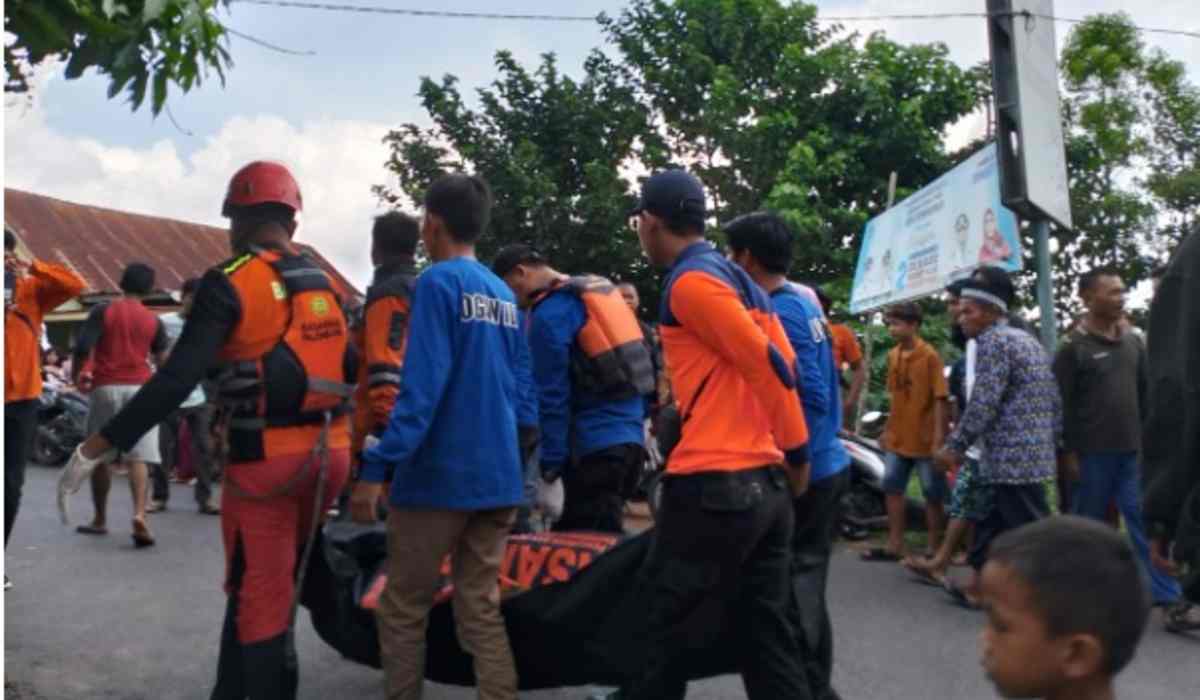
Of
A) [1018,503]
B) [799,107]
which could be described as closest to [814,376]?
[1018,503]

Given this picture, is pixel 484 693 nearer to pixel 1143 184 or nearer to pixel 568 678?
pixel 568 678

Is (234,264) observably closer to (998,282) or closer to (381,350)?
(381,350)

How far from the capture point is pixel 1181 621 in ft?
23.2

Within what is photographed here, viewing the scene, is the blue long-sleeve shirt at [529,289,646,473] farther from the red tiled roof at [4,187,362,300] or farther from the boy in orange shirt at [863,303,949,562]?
the red tiled roof at [4,187,362,300]

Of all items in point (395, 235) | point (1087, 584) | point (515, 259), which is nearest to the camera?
point (1087, 584)

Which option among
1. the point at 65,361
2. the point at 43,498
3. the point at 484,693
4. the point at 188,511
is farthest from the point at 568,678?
the point at 65,361

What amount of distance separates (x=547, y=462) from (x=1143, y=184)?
23.2m

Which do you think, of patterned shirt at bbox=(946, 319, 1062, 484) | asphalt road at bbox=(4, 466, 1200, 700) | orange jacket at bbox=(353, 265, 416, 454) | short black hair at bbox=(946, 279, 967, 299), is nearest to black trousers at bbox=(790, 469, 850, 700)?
asphalt road at bbox=(4, 466, 1200, 700)

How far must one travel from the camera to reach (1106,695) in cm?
228

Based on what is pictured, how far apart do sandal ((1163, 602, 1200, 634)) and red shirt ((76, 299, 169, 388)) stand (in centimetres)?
633

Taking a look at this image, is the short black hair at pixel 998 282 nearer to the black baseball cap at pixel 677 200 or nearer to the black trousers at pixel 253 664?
the black baseball cap at pixel 677 200

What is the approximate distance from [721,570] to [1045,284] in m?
4.21

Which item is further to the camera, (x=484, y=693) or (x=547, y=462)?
(x=547, y=462)

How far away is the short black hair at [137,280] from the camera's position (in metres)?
9.43
